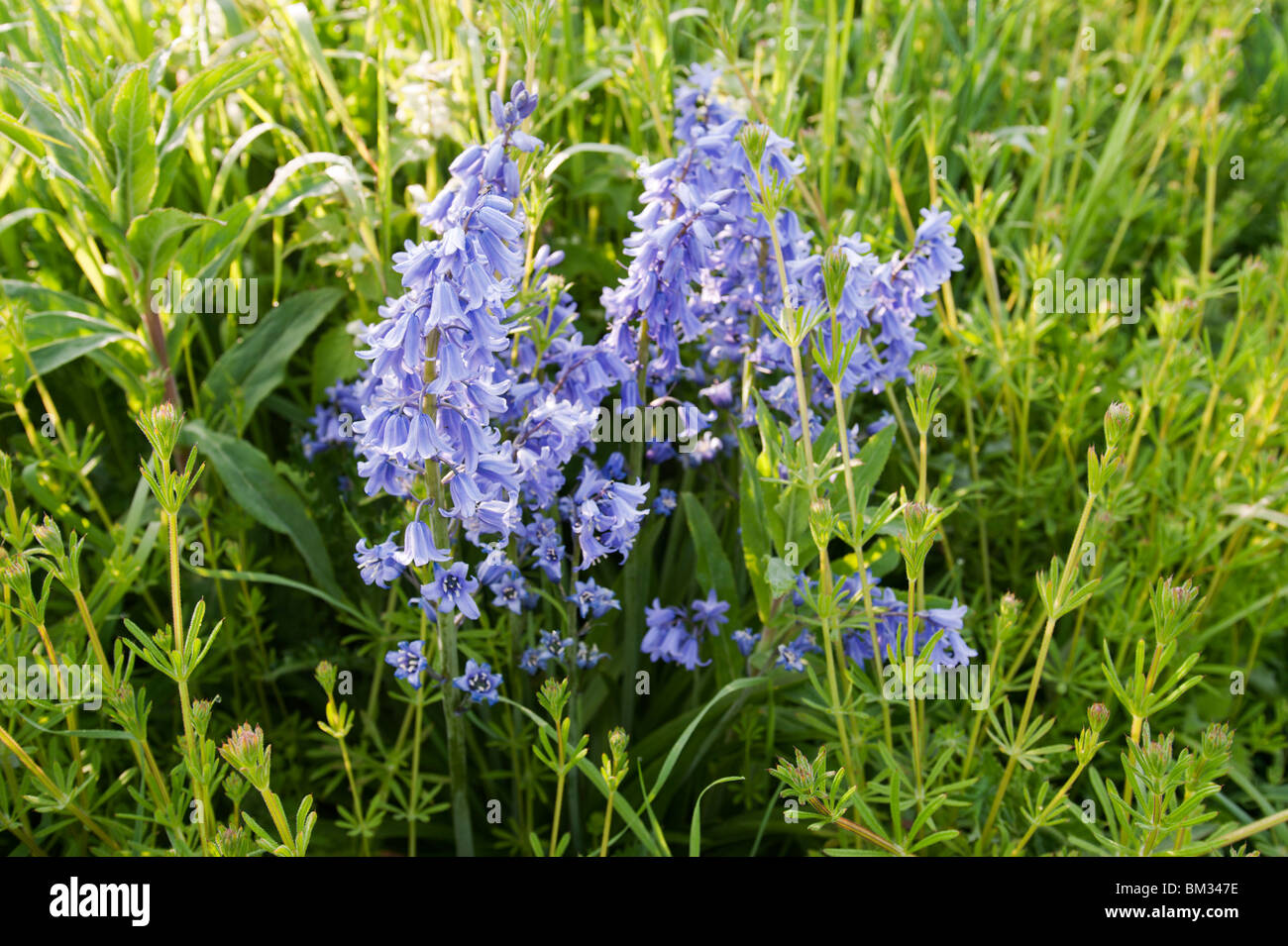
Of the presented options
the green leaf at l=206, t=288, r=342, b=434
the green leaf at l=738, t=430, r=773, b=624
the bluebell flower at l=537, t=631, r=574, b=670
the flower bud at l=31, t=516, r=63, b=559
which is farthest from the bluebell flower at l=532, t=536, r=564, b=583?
the green leaf at l=206, t=288, r=342, b=434

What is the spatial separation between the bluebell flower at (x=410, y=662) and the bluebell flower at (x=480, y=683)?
8cm

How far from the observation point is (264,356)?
2545 mm

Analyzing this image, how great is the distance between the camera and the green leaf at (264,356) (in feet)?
8.04

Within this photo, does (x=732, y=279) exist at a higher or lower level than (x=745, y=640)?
higher

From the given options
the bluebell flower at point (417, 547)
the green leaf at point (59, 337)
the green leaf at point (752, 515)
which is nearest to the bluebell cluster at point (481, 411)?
the bluebell flower at point (417, 547)

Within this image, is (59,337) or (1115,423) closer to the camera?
(1115,423)

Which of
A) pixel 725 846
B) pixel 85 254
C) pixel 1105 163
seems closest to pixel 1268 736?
pixel 725 846

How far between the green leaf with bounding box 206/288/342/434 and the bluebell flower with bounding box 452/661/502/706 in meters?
0.92

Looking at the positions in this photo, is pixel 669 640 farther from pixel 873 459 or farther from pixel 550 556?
pixel 873 459

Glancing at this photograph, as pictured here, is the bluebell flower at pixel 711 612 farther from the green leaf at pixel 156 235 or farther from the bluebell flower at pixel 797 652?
the green leaf at pixel 156 235

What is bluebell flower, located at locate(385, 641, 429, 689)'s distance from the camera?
72.4 inches

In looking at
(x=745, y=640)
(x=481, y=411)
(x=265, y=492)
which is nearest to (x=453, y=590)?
(x=481, y=411)

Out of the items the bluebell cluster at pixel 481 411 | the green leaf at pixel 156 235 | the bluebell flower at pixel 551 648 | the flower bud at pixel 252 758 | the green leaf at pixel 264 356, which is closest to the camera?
the flower bud at pixel 252 758

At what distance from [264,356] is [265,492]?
445 millimetres
